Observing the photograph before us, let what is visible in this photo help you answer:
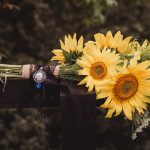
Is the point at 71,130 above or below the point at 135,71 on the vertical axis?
below

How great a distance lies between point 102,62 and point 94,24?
2944mm

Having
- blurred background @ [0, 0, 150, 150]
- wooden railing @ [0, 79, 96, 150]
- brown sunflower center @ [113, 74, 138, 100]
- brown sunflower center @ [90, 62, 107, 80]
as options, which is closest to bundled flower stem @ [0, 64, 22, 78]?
wooden railing @ [0, 79, 96, 150]

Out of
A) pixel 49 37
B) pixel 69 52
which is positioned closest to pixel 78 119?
pixel 69 52

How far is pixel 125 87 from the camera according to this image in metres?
2.11

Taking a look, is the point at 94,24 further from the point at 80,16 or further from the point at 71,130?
the point at 71,130

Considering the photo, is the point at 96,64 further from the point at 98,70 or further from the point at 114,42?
the point at 114,42

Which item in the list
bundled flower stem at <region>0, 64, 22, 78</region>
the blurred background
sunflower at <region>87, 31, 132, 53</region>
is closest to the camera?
bundled flower stem at <region>0, 64, 22, 78</region>

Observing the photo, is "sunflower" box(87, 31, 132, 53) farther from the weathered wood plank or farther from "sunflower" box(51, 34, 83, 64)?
the weathered wood plank

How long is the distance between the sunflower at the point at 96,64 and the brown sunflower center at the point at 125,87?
2.5 inches

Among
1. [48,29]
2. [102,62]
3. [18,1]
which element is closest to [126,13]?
[48,29]

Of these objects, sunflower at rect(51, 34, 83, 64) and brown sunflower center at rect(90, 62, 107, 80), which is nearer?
brown sunflower center at rect(90, 62, 107, 80)

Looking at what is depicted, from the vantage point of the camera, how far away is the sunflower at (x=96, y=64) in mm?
2127

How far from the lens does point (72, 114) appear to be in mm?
2107

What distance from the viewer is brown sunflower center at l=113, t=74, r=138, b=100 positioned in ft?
6.88
